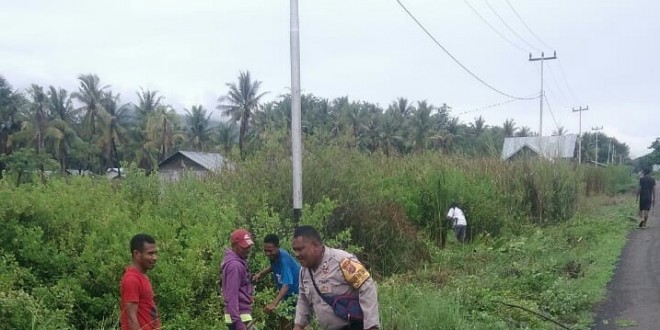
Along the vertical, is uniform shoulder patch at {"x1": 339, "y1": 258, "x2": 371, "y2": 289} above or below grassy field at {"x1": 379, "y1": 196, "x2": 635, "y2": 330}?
above

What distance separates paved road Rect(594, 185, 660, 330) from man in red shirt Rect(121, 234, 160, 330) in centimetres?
531

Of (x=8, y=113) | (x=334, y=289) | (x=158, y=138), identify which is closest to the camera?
(x=334, y=289)

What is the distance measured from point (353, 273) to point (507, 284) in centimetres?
645

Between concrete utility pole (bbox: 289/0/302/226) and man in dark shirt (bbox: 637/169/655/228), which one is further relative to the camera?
man in dark shirt (bbox: 637/169/655/228)

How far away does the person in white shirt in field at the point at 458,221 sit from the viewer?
1619cm

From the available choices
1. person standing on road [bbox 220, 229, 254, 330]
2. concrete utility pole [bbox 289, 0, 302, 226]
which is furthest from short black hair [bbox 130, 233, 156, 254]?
concrete utility pole [bbox 289, 0, 302, 226]

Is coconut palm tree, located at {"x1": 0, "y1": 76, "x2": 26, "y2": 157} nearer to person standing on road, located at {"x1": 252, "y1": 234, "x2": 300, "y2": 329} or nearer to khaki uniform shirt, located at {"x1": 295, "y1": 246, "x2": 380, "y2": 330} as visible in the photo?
person standing on road, located at {"x1": 252, "y1": 234, "x2": 300, "y2": 329}

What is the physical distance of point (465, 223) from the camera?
53.1ft

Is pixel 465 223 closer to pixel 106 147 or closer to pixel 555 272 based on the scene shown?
pixel 555 272

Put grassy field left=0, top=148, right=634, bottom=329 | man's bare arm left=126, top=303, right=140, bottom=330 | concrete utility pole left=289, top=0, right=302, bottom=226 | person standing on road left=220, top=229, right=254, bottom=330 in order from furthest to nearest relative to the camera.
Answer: concrete utility pole left=289, top=0, right=302, bottom=226, grassy field left=0, top=148, right=634, bottom=329, person standing on road left=220, top=229, right=254, bottom=330, man's bare arm left=126, top=303, right=140, bottom=330

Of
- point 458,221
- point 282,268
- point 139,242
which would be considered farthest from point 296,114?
point 458,221

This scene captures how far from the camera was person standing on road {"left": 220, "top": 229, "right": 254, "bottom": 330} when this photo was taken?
632cm

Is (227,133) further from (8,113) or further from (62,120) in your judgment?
(8,113)

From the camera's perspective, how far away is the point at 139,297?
206 inches
